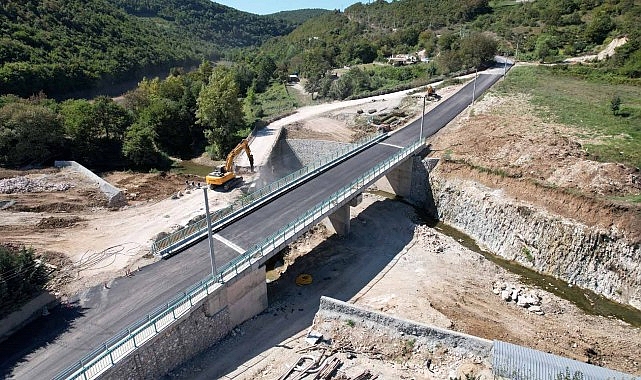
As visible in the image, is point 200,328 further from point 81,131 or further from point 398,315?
point 81,131

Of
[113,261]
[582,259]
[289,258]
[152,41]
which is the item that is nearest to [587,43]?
[582,259]

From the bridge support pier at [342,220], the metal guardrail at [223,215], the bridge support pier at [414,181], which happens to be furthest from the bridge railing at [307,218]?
the metal guardrail at [223,215]

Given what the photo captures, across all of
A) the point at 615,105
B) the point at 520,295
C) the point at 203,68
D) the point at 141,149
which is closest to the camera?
the point at 520,295

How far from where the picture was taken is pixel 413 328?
22.4 m

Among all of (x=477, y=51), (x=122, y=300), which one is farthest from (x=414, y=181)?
(x=477, y=51)

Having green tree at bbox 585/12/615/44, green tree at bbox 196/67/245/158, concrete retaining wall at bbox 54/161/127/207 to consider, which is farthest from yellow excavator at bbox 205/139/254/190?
green tree at bbox 585/12/615/44

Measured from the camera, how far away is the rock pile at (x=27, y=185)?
38906 mm

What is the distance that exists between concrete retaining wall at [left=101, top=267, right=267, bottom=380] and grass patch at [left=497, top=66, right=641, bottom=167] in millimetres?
29354

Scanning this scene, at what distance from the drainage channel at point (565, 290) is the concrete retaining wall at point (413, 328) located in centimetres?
1072

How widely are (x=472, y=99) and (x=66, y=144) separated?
162 ft

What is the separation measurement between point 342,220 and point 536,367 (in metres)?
18.5

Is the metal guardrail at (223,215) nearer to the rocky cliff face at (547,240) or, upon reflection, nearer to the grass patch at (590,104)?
the rocky cliff face at (547,240)

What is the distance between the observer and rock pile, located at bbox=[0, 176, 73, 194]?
38.9 m

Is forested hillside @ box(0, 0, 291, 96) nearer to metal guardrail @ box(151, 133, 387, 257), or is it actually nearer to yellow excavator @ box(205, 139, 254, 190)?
yellow excavator @ box(205, 139, 254, 190)
